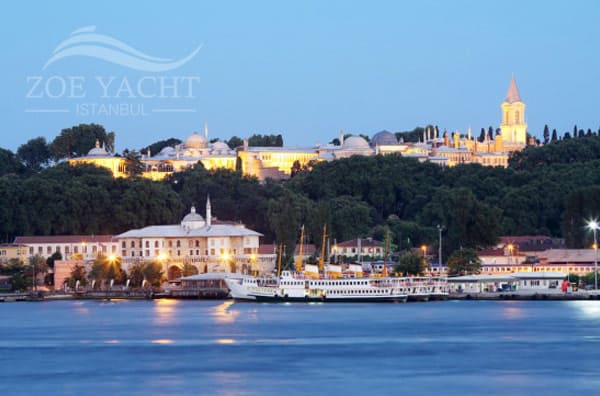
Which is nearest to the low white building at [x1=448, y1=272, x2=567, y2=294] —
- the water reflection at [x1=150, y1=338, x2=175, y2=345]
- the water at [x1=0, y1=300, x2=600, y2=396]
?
the water at [x1=0, y1=300, x2=600, y2=396]

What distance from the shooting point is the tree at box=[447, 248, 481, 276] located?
8131 cm

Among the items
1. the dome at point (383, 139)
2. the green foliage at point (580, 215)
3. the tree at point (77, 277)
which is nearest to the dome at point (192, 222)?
the tree at point (77, 277)

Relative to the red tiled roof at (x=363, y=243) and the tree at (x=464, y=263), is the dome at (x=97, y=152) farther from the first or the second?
the tree at (x=464, y=263)

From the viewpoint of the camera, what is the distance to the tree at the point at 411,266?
7994cm

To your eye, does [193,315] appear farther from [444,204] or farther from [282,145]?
[282,145]

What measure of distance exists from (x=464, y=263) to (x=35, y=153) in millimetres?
61584

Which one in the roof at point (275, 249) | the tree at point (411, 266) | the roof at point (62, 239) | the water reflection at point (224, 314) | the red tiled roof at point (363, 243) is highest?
the roof at point (62, 239)

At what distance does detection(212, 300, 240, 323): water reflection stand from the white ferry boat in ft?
7.35

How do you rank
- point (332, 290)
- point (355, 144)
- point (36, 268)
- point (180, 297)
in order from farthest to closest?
point (355, 144), point (36, 268), point (180, 297), point (332, 290)

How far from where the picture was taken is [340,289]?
7469cm

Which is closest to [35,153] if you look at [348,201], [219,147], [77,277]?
[219,147]

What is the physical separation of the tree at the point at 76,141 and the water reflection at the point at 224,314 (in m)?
58.2

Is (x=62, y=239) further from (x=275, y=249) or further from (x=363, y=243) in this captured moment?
(x=363, y=243)

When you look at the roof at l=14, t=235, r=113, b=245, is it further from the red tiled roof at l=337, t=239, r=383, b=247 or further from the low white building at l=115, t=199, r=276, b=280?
the red tiled roof at l=337, t=239, r=383, b=247
